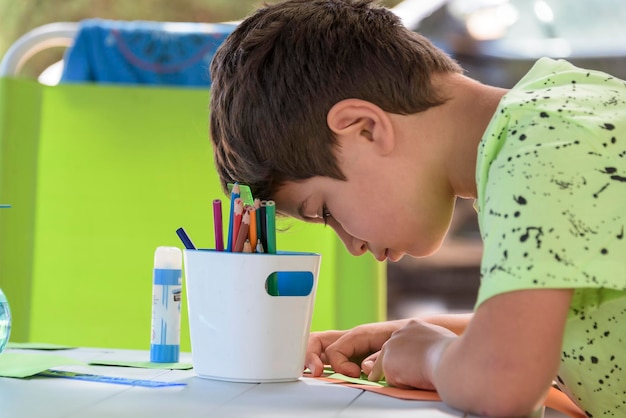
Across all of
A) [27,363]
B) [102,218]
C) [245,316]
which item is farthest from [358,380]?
[102,218]

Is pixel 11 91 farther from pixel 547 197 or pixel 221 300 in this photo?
pixel 547 197

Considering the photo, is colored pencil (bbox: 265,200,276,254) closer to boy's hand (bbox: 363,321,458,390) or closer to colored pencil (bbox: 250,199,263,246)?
colored pencil (bbox: 250,199,263,246)

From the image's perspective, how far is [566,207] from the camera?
2.70 feet

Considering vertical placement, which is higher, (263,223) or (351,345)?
(263,223)

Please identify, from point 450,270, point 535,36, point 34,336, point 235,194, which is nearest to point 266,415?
point 235,194

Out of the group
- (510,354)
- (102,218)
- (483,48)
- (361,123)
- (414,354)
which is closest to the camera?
(510,354)

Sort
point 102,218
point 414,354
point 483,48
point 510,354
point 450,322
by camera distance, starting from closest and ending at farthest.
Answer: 1. point 510,354
2. point 414,354
3. point 450,322
4. point 102,218
5. point 483,48

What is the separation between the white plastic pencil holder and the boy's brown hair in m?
0.14

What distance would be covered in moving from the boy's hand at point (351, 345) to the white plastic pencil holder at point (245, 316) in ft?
0.38

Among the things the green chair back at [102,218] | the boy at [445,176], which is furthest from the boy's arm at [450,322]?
the green chair back at [102,218]

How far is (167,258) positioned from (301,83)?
274 millimetres

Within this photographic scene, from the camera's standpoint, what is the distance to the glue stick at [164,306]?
44.8 inches

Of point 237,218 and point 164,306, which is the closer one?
point 237,218

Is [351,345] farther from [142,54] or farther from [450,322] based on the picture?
Result: [142,54]
